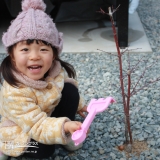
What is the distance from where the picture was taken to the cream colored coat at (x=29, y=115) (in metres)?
1.43

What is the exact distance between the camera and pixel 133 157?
66.6 inches

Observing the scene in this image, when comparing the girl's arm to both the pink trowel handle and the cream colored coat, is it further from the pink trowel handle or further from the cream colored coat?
the pink trowel handle

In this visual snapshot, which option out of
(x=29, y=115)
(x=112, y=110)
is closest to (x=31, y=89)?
(x=29, y=115)

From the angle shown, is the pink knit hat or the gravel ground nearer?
the pink knit hat

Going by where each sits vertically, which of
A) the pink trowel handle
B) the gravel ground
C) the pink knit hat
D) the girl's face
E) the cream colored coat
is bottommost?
the gravel ground

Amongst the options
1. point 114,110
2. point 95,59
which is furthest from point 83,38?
point 114,110

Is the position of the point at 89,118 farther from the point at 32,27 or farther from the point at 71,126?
the point at 32,27

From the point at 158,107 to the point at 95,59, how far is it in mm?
1020

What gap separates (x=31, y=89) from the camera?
1.51m

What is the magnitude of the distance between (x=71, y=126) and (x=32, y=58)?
0.35 metres

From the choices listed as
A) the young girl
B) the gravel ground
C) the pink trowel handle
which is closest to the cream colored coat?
the young girl

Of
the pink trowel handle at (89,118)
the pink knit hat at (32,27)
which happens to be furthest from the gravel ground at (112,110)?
the pink knit hat at (32,27)

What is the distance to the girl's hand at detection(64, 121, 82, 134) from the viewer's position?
1323mm

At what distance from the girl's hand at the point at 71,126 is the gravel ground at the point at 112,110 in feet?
1.22
